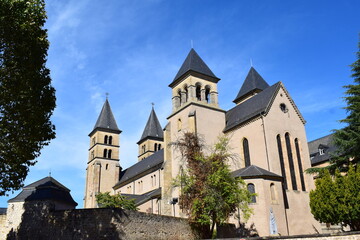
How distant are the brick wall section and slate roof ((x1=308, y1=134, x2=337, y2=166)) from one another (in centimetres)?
2526

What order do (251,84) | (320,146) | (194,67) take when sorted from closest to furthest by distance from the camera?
1. (194,67)
2. (320,146)
3. (251,84)

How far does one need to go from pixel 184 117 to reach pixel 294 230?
51.0ft

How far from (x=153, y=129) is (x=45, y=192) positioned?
41.3m

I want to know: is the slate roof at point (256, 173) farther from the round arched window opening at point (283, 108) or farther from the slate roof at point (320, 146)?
the slate roof at point (320, 146)

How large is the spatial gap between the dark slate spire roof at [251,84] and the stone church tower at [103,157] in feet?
86.6

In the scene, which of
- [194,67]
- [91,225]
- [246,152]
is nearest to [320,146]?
[246,152]

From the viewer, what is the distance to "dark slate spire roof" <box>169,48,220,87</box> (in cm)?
3745

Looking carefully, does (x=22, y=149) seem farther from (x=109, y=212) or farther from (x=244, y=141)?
(x=244, y=141)

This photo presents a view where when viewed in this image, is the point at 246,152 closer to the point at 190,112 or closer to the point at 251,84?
the point at 190,112

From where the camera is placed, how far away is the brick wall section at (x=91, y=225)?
58.4 ft

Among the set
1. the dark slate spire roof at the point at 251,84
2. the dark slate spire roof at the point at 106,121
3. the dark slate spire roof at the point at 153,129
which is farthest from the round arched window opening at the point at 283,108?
the dark slate spire roof at the point at 153,129

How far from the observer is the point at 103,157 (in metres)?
59.5

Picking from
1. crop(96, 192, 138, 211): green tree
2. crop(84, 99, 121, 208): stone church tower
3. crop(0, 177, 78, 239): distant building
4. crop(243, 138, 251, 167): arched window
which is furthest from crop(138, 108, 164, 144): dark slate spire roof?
crop(243, 138, 251, 167): arched window

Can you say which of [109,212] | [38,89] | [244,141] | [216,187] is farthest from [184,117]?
[38,89]
